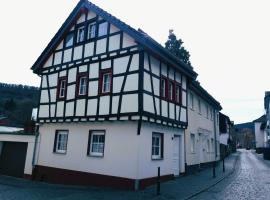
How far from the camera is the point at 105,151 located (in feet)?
41.2

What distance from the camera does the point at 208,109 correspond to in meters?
24.7

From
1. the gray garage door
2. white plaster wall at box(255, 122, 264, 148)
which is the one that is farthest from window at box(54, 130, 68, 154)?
white plaster wall at box(255, 122, 264, 148)

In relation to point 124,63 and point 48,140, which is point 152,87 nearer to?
point 124,63

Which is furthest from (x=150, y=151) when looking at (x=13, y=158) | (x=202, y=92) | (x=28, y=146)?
(x=13, y=158)

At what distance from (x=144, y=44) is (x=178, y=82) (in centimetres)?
481

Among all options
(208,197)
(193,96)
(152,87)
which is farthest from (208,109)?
(208,197)

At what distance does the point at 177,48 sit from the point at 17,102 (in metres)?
62.0

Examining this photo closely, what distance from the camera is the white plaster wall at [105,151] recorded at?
11.7 meters

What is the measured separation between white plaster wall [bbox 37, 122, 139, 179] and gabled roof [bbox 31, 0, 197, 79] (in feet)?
13.5

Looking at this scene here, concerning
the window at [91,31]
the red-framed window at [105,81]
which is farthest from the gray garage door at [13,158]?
the window at [91,31]

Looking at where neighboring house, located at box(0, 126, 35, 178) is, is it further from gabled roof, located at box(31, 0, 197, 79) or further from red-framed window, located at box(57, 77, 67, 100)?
gabled roof, located at box(31, 0, 197, 79)

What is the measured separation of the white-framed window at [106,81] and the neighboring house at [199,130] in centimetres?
712

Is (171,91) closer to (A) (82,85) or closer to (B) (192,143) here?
(A) (82,85)

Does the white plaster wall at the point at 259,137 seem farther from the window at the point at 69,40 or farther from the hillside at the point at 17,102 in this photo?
the window at the point at 69,40
